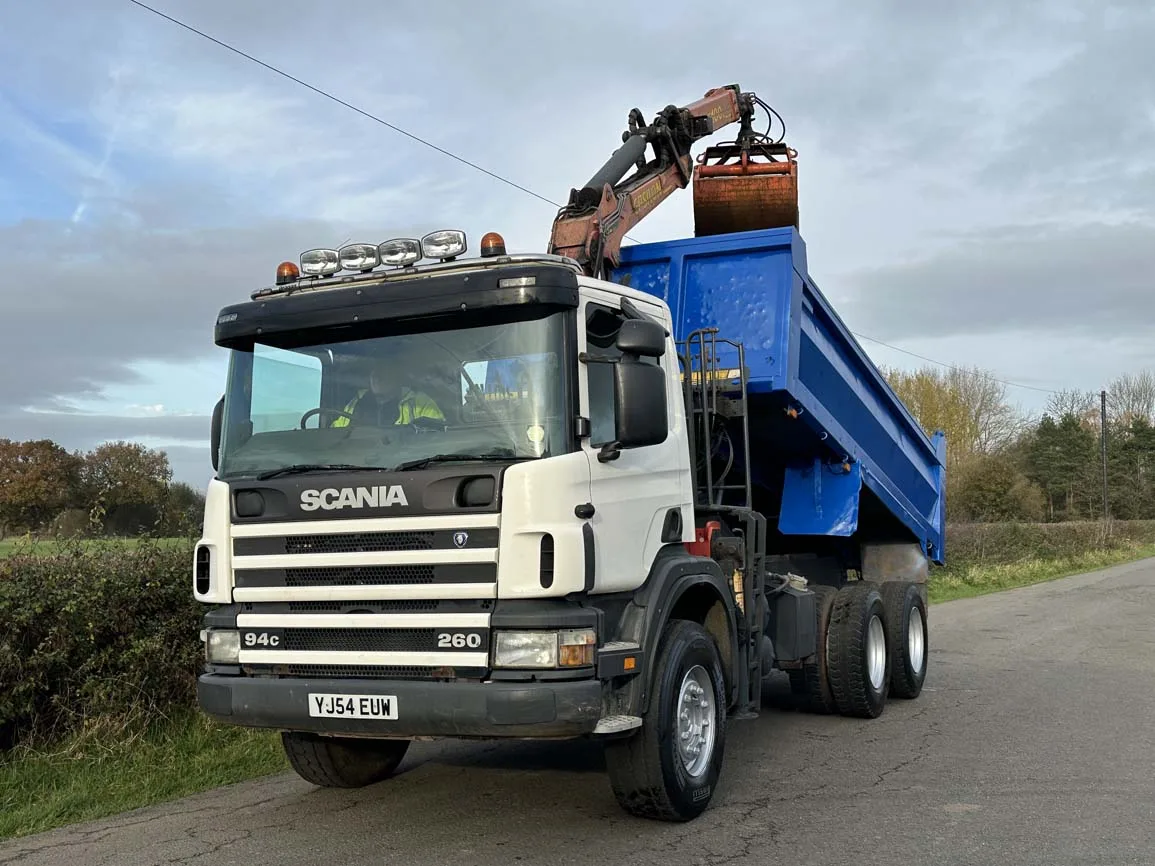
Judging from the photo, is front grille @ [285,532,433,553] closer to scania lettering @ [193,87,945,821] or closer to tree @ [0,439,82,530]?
scania lettering @ [193,87,945,821]

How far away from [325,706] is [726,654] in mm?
2202

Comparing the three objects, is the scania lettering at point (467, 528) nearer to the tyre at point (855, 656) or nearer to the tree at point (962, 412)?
the tyre at point (855, 656)

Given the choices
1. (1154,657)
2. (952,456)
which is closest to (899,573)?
(1154,657)

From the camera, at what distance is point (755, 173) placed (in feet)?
30.0

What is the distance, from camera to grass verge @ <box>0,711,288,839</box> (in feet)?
18.9

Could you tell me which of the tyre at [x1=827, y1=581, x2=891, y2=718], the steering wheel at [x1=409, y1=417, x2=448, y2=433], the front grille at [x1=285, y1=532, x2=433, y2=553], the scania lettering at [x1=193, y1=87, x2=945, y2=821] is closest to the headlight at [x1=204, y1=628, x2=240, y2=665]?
the scania lettering at [x1=193, y1=87, x2=945, y2=821]

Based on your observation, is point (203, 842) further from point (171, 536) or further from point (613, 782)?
point (171, 536)

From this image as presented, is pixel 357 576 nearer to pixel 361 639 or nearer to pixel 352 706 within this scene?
pixel 361 639

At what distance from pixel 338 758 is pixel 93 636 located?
1.86 metres

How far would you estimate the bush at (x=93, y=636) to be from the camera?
6.48 m

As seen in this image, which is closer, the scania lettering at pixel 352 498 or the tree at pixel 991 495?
the scania lettering at pixel 352 498

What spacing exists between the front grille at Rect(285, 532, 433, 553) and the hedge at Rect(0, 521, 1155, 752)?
93.7 inches

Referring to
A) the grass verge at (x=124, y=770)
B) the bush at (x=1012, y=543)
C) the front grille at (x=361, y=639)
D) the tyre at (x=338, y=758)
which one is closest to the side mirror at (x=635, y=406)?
the front grille at (x=361, y=639)

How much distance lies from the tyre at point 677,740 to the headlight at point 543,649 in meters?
0.59
